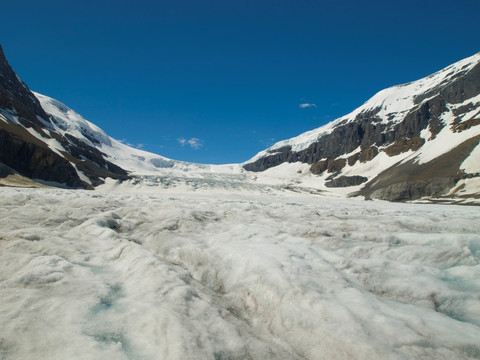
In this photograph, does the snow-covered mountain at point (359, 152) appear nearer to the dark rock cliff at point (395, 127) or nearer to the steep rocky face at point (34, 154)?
the steep rocky face at point (34, 154)

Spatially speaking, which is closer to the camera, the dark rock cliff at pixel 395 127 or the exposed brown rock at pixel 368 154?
the dark rock cliff at pixel 395 127

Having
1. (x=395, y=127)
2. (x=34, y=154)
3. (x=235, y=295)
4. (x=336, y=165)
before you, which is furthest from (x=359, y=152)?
(x=235, y=295)

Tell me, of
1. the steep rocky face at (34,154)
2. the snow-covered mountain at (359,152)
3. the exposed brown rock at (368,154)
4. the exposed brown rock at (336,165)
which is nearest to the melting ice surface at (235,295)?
the snow-covered mountain at (359,152)

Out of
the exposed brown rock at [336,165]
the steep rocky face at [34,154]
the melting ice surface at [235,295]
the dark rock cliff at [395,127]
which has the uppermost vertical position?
the dark rock cliff at [395,127]

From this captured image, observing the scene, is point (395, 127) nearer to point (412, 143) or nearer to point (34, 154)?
point (412, 143)

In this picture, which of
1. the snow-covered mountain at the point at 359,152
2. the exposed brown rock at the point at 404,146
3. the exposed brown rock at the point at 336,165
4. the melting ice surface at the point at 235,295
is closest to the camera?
the melting ice surface at the point at 235,295
